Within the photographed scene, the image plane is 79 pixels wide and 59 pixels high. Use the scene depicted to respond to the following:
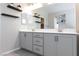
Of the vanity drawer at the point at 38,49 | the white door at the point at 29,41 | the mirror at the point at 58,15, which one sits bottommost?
the vanity drawer at the point at 38,49

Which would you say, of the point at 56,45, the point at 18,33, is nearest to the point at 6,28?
the point at 18,33

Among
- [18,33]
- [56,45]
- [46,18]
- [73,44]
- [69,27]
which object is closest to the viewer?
[73,44]

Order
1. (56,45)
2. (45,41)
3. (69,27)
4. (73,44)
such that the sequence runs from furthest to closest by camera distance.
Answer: (69,27) → (45,41) → (56,45) → (73,44)

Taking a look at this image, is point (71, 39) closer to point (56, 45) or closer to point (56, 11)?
point (56, 45)

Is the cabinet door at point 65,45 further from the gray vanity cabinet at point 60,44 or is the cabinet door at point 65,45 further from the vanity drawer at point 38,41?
the vanity drawer at point 38,41

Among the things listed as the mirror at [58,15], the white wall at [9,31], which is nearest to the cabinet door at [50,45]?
the mirror at [58,15]

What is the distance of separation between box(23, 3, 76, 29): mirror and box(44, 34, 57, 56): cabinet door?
60cm

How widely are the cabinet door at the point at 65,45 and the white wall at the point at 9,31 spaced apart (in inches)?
68.8

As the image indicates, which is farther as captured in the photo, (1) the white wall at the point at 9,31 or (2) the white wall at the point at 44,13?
(2) the white wall at the point at 44,13

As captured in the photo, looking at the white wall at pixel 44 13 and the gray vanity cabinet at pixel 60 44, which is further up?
the white wall at pixel 44 13

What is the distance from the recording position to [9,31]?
326 cm

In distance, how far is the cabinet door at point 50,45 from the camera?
8.04 ft

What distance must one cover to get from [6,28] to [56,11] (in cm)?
177

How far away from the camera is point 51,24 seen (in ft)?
10.8
